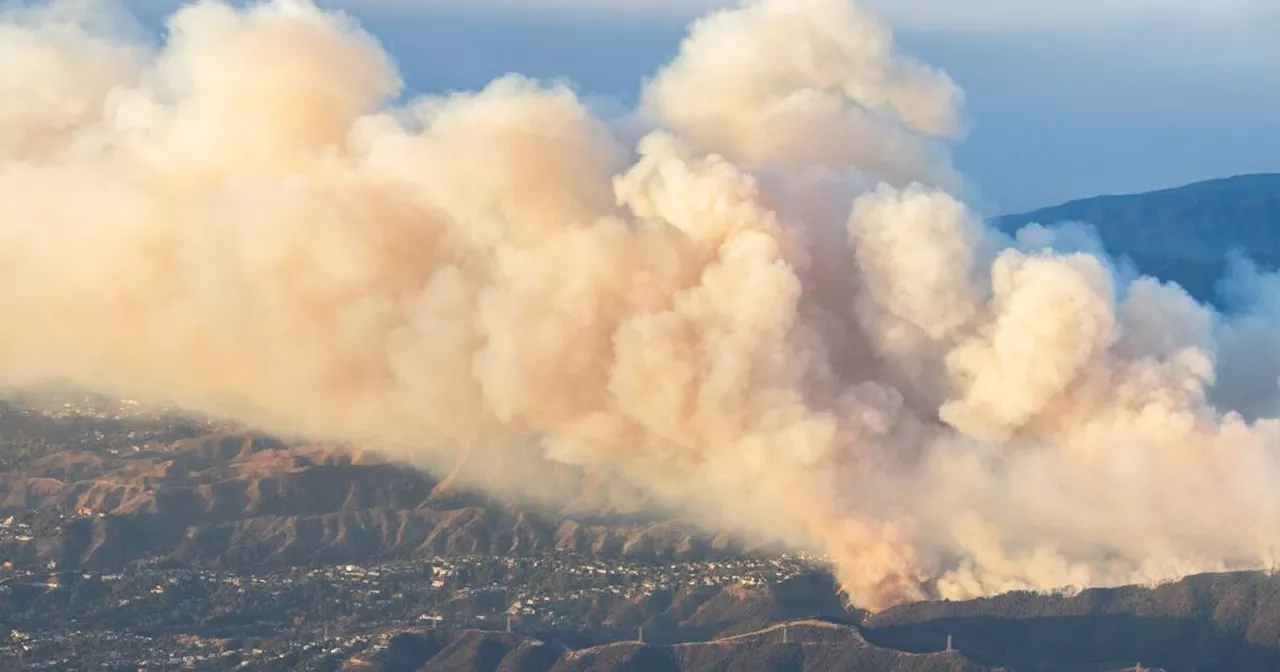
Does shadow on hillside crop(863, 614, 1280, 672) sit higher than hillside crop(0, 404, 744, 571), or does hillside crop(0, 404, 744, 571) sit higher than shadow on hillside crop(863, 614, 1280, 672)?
hillside crop(0, 404, 744, 571)

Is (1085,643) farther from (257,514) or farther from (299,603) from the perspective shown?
(257,514)

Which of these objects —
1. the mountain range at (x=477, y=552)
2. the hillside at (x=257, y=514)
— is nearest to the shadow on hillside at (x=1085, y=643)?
the mountain range at (x=477, y=552)

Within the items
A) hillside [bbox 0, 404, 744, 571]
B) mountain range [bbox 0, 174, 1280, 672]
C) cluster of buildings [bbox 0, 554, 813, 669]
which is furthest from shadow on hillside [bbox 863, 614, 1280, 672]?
hillside [bbox 0, 404, 744, 571]

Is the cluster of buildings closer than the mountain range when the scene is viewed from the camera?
No

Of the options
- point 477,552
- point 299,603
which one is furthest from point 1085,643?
point 299,603

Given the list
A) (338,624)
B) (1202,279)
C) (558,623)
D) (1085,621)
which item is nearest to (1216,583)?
(1085,621)

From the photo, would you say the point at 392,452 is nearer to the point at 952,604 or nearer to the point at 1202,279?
the point at 952,604

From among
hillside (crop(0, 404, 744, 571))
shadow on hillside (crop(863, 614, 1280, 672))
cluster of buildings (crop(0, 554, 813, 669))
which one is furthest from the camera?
hillside (crop(0, 404, 744, 571))

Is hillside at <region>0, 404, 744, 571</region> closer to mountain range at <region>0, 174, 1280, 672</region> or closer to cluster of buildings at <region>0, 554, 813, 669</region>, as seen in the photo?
mountain range at <region>0, 174, 1280, 672</region>

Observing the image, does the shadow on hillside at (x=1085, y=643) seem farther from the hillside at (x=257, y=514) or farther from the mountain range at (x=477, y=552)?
the hillside at (x=257, y=514)
